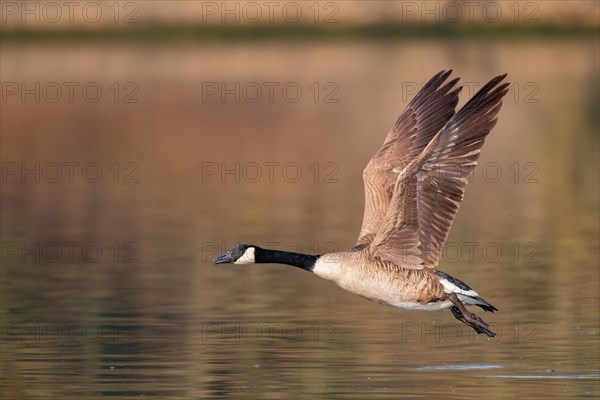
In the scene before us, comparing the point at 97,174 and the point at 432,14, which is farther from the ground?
the point at 432,14

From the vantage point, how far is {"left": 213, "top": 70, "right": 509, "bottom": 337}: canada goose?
549 inches

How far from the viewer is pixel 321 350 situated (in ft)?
51.2

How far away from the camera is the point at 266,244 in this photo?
23.0 meters

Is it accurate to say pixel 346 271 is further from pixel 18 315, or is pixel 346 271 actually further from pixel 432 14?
pixel 432 14

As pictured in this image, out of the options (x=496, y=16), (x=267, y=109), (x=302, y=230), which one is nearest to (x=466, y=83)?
(x=267, y=109)

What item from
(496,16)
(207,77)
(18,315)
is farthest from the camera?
(496,16)

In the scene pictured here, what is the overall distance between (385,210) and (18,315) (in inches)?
205

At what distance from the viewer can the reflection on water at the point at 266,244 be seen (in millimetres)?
14672

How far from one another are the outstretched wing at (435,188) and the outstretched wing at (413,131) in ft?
3.53

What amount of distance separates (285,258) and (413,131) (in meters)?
2.28
